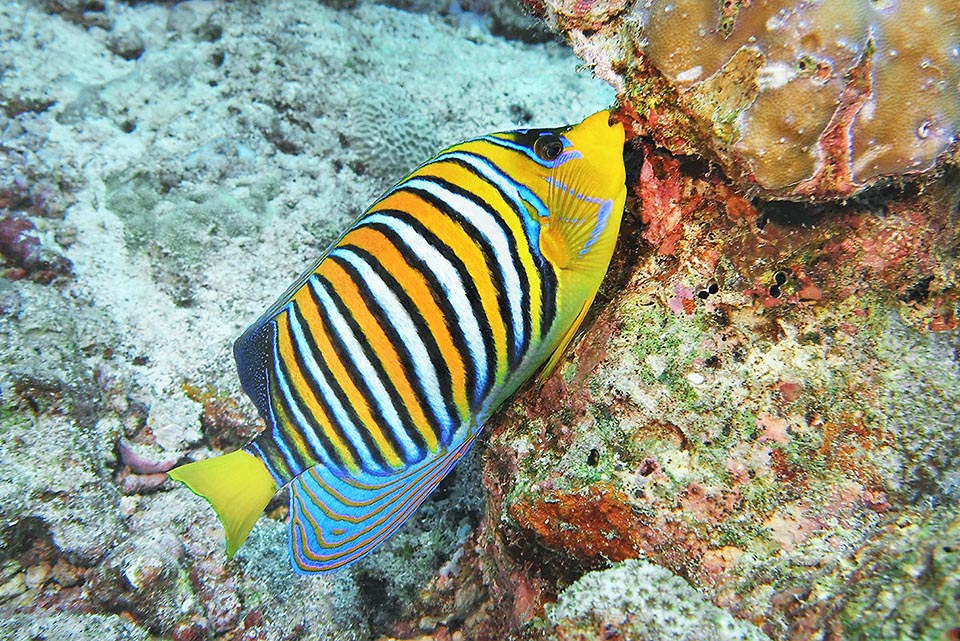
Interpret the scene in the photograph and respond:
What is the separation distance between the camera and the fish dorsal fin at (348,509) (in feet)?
6.78

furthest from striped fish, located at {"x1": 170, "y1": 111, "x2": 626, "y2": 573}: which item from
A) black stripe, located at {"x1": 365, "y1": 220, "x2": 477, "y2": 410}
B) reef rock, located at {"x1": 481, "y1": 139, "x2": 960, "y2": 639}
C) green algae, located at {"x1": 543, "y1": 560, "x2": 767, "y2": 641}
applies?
green algae, located at {"x1": 543, "y1": 560, "x2": 767, "y2": 641}

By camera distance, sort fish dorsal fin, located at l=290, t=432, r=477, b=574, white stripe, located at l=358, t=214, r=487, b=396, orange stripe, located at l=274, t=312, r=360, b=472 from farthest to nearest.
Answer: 1. fish dorsal fin, located at l=290, t=432, r=477, b=574
2. orange stripe, located at l=274, t=312, r=360, b=472
3. white stripe, located at l=358, t=214, r=487, b=396

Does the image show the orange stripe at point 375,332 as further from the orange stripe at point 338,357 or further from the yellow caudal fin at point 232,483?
the yellow caudal fin at point 232,483

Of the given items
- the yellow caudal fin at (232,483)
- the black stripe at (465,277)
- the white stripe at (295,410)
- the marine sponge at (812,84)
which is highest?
the marine sponge at (812,84)

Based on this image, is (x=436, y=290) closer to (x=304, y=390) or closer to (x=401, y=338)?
(x=401, y=338)

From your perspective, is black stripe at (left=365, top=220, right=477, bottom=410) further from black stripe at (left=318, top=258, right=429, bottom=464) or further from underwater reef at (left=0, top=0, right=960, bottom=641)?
underwater reef at (left=0, top=0, right=960, bottom=641)

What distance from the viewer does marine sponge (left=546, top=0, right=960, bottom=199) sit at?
5.18 ft

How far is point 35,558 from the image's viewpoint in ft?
7.88

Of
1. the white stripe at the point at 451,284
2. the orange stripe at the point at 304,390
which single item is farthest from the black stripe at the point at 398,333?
the orange stripe at the point at 304,390

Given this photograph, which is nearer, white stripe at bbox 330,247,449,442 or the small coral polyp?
the small coral polyp

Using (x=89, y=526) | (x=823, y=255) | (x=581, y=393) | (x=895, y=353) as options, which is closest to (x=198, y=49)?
(x=89, y=526)

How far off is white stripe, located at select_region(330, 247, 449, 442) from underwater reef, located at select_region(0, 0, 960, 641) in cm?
44

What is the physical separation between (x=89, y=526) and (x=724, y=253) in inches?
113

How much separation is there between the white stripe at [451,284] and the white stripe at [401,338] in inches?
5.4
